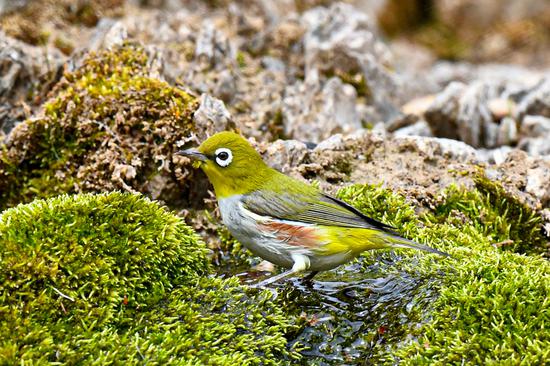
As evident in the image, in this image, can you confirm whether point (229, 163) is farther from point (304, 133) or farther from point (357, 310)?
point (304, 133)

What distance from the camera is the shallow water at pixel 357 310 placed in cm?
443

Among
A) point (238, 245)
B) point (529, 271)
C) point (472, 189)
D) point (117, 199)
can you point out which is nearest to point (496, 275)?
point (529, 271)

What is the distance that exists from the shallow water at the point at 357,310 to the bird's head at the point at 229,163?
31.5 inches

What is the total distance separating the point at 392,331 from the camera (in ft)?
14.6

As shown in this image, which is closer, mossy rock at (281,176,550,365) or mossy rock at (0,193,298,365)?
mossy rock at (0,193,298,365)

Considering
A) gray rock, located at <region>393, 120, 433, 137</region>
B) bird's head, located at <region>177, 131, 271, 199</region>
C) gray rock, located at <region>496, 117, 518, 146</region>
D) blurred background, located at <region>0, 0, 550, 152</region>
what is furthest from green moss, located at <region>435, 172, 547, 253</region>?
gray rock, located at <region>496, 117, 518, 146</region>

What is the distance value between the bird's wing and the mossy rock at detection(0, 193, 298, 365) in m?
0.68

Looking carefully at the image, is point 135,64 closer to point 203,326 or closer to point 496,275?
point 203,326

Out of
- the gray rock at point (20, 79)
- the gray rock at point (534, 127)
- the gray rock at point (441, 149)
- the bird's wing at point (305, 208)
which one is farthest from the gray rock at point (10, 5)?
the gray rock at point (534, 127)

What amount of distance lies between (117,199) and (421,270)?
2.44 m

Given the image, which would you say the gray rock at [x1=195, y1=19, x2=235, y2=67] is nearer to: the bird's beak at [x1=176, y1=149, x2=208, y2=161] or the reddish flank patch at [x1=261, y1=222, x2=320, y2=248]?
the bird's beak at [x1=176, y1=149, x2=208, y2=161]

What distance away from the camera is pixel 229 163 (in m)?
5.37

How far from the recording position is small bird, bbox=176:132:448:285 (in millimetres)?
5094

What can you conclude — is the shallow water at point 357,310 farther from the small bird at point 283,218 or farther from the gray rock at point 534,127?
the gray rock at point 534,127
